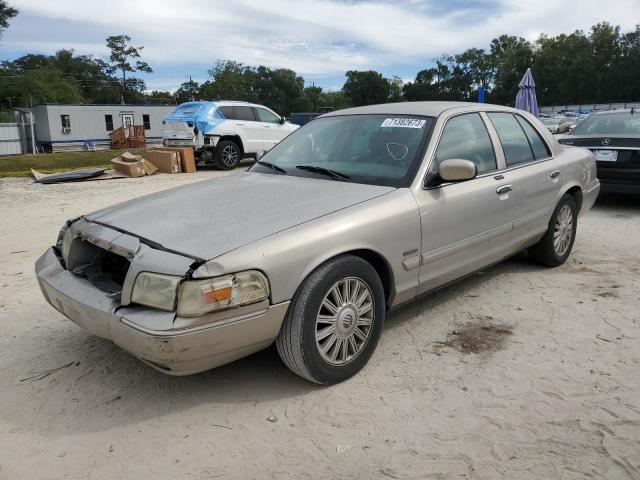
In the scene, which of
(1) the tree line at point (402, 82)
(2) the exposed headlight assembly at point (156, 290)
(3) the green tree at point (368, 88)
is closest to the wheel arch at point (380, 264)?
(2) the exposed headlight assembly at point (156, 290)

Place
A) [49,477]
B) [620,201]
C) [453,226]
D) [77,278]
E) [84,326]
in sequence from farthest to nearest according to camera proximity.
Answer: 1. [620,201]
2. [453,226]
3. [77,278]
4. [84,326]
5. [49,477]

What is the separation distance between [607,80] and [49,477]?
Answer: 4005 inches

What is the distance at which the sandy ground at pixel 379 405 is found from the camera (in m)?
2.31

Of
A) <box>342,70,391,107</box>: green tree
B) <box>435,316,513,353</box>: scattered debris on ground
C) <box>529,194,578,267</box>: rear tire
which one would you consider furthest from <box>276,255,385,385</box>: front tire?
<box>342,70,391,107</box>: green tree

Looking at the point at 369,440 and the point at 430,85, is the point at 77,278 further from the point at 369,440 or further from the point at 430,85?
the point at 430,85

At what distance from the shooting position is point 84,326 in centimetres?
279

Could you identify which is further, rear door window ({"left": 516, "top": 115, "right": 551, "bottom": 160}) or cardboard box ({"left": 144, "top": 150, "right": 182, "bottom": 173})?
cardboard box ({"left": 144, "top": 150, "right": 182, "bottom": 173})

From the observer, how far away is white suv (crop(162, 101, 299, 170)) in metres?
14.0

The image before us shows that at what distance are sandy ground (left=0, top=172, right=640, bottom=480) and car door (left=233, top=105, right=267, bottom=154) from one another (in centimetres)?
1083

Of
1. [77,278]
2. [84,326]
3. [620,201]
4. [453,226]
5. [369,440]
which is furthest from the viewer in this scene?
[620,201]

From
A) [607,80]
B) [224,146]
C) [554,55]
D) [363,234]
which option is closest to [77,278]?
[363,234]

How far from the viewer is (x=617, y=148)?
23.6ft

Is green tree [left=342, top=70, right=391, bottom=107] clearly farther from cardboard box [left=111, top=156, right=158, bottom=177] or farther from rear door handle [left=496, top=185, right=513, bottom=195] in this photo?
rear door handle [left=496, top=185, right=513, bottom=195]

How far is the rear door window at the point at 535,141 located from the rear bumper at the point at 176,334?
122 inches
